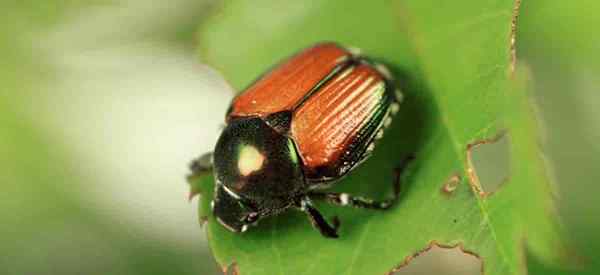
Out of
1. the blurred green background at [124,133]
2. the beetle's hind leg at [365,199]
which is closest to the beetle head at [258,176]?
the beetle's hind leg at [365,199]

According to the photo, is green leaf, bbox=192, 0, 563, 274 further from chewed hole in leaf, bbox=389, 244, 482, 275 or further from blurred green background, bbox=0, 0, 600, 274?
chewed hole in leaf, bbox=389, 244, 482, 275

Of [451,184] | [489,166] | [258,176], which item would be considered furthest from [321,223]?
[489,166]

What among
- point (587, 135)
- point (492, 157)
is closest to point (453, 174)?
point (492, 157)

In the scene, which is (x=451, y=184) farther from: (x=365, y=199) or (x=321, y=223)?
(x=321, y=223)

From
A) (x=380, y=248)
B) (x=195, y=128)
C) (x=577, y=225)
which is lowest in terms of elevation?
(x=577, y=225)

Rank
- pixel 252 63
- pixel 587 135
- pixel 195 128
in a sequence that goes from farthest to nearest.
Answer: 1. pixel 195 128
2. pixel 587 135
3. pixel 252 63

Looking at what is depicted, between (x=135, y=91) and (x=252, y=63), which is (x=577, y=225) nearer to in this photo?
(x=252, y=63)
